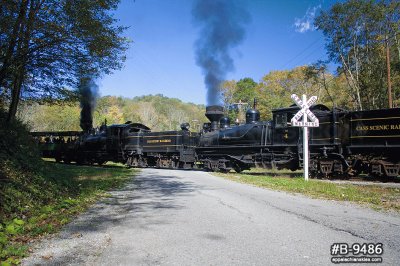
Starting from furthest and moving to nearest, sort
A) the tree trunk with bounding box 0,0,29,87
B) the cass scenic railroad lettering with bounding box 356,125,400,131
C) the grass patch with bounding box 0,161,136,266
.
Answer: the cass scenic railroad lettering with bounding box 356,125,400,131
the tree trunk with bounding box 0,0,29,87
the grass patch with bounding box 0,161,136,266

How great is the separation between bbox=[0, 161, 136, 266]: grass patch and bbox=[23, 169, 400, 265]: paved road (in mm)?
307

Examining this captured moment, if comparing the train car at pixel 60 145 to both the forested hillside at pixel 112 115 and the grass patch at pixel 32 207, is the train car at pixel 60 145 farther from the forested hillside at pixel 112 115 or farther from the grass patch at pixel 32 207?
the grass patch at pixel 32 207

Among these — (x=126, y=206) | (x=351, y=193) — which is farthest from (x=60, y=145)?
(x=351, y=193)

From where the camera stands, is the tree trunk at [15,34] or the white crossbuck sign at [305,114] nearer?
the tree trunk at [15,34]

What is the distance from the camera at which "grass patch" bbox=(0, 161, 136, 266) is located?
202 inches

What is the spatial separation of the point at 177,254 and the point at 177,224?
176cm

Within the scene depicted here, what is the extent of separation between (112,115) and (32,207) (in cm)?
8683

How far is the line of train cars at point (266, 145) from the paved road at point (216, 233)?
26.1ft

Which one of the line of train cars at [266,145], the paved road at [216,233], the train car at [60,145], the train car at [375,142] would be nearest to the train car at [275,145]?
the line of train cars at [266,145]

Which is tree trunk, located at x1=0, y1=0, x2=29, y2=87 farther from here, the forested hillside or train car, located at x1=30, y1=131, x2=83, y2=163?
train car, located at x1=30, y1=131, x2=83, y2=163

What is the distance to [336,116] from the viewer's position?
16.6m

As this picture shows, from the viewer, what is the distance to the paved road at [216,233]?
14.7ft

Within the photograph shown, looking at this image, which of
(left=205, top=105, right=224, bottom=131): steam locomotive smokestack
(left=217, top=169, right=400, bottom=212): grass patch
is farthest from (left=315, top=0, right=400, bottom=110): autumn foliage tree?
(left=217, top=169, right=400, bottom=212): grass patch

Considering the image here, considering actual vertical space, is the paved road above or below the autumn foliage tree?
below
